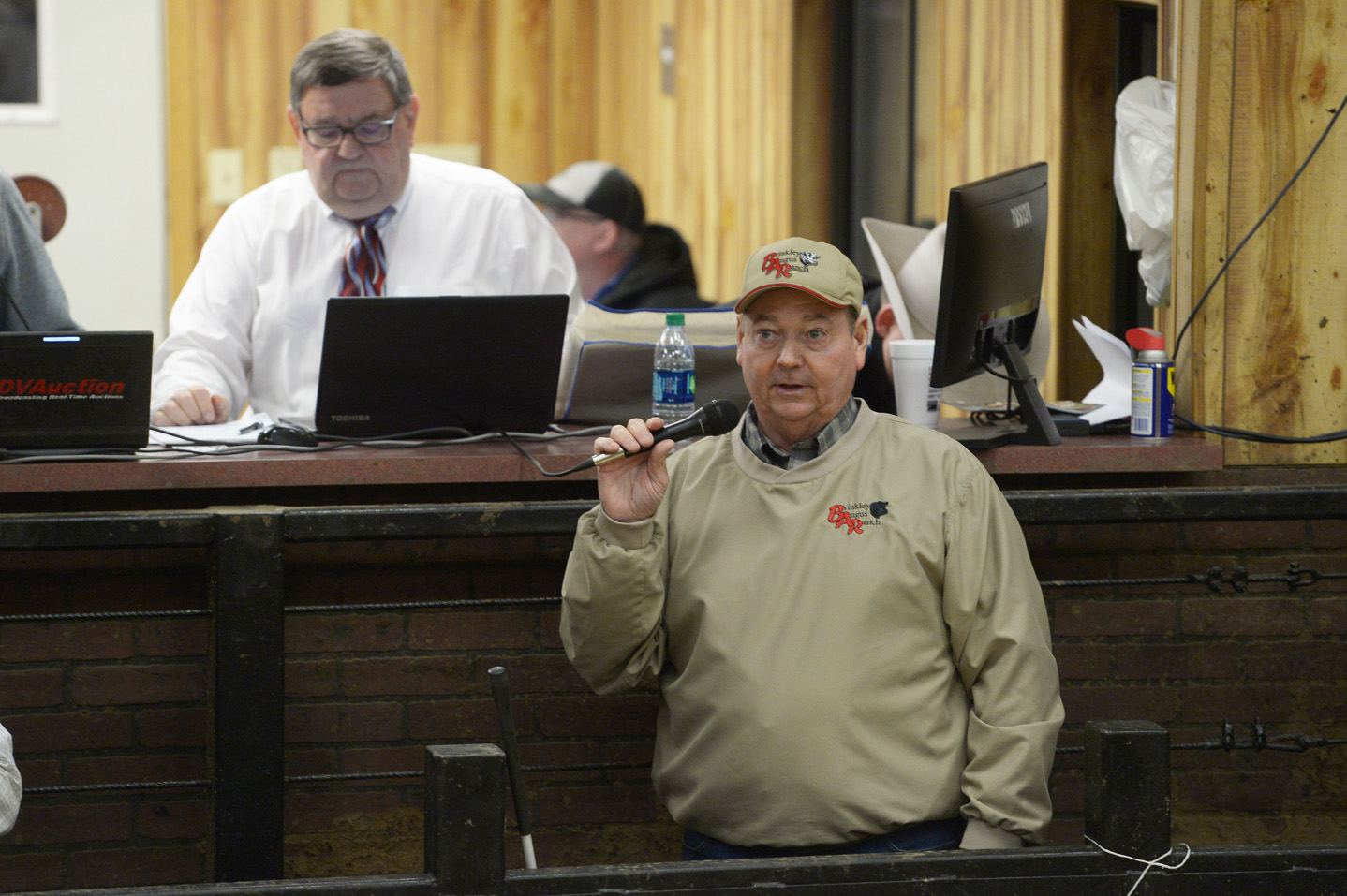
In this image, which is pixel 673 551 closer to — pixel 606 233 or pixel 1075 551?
pixel 1075 551

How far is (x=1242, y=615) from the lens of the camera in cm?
261

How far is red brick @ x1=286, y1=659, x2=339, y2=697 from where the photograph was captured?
2.38 metres

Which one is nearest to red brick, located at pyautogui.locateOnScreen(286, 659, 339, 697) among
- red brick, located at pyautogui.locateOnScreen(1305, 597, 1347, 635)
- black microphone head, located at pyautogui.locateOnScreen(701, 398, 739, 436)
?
black microphone head, located at pyautogui.locateOnScreen(701, 398, 739, 436)

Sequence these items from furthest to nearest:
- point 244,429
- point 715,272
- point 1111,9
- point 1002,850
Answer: point 715,272 → point 1111,9 → point 244,429 → point 1002,850

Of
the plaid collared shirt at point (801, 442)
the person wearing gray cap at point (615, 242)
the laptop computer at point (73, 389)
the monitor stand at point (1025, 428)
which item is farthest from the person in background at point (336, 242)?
the plaid collared shirt at point (801, 442)

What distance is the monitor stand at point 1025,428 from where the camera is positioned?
2.47m

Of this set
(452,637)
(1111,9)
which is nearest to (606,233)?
(1111,9)

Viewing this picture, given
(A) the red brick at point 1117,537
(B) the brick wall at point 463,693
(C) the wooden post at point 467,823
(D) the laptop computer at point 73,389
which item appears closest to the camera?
(C) the wooden post at point 467,823

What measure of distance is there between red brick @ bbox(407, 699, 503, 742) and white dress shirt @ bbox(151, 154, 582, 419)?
1.20 meters

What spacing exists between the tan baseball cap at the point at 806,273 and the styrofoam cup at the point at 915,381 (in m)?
0.64

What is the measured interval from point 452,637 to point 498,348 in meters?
0.49

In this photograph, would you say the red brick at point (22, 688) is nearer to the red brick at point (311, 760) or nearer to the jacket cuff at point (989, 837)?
the red brick at point (311, 760)

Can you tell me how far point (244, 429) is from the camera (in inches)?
102

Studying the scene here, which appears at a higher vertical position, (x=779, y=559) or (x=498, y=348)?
(x=498, y=348)
